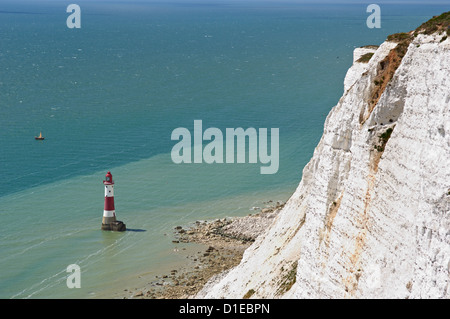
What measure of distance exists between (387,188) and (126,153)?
56.7 metres

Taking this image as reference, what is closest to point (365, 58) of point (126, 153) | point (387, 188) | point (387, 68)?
point (387, 68)

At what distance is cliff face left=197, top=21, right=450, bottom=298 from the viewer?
61.3 feet

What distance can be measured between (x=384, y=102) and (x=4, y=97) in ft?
303

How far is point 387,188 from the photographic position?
69.5 ft

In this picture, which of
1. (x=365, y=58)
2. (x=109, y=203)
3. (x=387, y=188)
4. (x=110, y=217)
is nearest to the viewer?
(x=387, y=188)

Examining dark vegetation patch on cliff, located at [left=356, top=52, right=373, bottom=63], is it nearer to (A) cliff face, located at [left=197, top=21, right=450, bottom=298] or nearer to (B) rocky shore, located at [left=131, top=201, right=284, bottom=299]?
(A) cliff face, located at [left=197, top=21, right=450, bottom=298]

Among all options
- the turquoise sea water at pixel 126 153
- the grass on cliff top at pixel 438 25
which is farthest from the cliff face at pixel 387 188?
the turquoise sea water at pixel 126 153

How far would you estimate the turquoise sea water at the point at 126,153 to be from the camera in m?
53.0

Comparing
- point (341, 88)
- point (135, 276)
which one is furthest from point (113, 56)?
point (135, 276)

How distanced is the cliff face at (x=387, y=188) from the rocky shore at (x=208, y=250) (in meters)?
19.7

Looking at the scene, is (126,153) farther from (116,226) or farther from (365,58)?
(365,58)

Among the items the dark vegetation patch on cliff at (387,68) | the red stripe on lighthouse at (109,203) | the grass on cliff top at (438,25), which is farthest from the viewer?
the red stripe on lighthouse at (109,203)

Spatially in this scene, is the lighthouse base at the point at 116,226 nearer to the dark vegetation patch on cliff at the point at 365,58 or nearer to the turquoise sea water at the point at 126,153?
the turquoise sea water at the point at 126,153

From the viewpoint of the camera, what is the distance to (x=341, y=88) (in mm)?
112625
